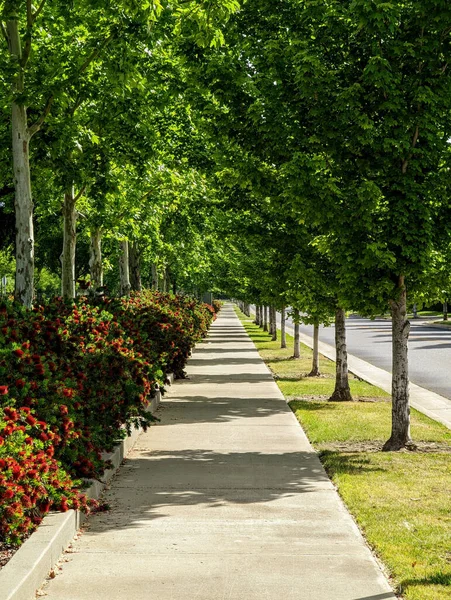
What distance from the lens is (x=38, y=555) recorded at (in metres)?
5.30

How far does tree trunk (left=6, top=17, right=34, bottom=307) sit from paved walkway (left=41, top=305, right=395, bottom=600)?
284 centimetres

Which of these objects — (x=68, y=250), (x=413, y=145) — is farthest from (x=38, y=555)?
(x=68, y=250)

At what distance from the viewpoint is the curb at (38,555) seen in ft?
15.8

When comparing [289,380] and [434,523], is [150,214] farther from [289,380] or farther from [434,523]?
[434,523]

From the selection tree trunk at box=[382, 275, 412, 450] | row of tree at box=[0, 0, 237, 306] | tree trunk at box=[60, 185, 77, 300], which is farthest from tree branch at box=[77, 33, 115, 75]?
tree trunk at box=[60, 185, 77, 300]

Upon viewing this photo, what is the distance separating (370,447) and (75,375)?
438 centimetres

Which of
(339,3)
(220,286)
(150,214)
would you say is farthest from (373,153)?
(220,286)

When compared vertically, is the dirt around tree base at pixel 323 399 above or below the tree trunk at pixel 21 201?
below

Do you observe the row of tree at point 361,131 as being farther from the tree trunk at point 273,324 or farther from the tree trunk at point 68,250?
the tree trunk at point 273,324

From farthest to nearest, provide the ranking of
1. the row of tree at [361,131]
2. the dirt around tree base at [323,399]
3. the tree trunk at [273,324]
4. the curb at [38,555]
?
the tree trunk at [273,324], the dirt around tree base at [323,399], the row of tree at [361,131], the curb at [38,555]

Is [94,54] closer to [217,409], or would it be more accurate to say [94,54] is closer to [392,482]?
[217,409]

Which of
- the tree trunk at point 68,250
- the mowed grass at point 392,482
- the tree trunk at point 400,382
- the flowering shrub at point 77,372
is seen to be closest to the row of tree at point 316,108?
the tree trunk at point 400,382

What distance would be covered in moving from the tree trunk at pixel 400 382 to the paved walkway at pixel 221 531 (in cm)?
119

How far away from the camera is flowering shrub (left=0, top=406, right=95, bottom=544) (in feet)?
17.9
